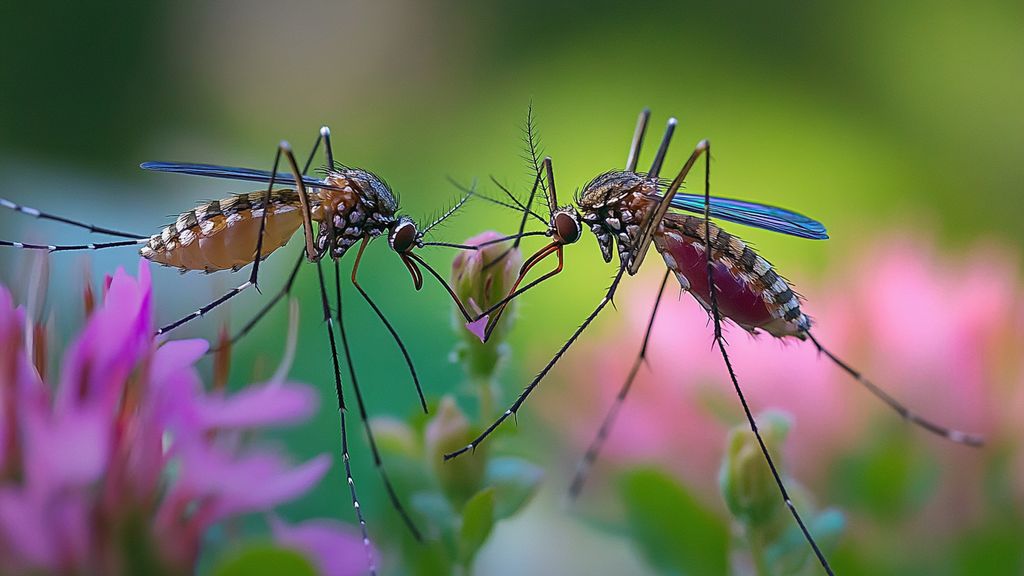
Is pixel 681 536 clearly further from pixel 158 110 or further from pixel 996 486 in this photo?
pixel 158 110

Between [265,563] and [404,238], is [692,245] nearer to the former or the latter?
[404,238]

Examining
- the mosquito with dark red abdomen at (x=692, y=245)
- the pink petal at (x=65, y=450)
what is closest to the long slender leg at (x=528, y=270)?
the mosquito with dark red abdomen at (x=692, y=245)

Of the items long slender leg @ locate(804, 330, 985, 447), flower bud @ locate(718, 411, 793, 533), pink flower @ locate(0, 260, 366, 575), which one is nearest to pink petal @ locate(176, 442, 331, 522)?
pink flower @ locate(0, 260, 366, 575)

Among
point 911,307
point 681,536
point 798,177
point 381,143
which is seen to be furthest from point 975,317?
point 381,143

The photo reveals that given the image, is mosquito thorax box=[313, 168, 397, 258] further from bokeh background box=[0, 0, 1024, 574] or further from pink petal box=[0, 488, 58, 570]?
pink petal box=[0, 488, 58, 570]

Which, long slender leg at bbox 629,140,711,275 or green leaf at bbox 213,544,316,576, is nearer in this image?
green leaf at bbox 213,544,316,576
